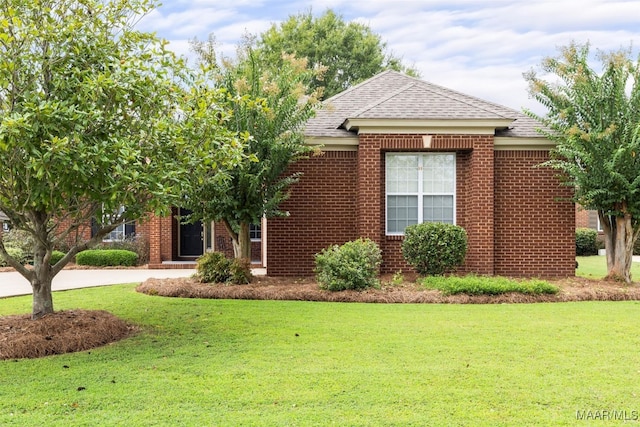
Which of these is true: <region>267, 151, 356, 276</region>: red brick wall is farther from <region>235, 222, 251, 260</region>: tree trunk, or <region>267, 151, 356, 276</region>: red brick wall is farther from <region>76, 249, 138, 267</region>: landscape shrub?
<region>76, 249, 138, 267</region>: landscape shrub

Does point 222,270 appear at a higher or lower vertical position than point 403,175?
lower

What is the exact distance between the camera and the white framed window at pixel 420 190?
13484 mm

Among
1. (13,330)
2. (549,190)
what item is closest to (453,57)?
(549,190)

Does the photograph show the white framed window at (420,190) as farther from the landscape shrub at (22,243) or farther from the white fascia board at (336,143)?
the landscape shrub at (22,243)

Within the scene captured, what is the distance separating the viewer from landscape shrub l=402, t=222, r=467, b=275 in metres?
11.9

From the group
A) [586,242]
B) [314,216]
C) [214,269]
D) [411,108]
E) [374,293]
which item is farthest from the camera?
[586,242]

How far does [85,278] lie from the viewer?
15.0m

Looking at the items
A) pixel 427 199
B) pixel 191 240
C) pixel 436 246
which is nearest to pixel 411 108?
pixel 427 199

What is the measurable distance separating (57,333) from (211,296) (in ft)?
13.6

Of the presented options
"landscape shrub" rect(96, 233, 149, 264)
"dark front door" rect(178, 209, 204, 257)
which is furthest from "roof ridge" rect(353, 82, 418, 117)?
"landscape shrub" rect(96, 233, 149, 264)

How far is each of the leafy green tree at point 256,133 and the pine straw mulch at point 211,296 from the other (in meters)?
1.56

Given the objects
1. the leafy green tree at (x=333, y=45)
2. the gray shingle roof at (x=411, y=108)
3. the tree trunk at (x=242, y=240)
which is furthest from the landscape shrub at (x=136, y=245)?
the leafy green tree at (x=333, y=45)

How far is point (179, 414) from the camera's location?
4.52 meters

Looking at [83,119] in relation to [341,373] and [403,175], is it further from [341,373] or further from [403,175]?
[403,175]
